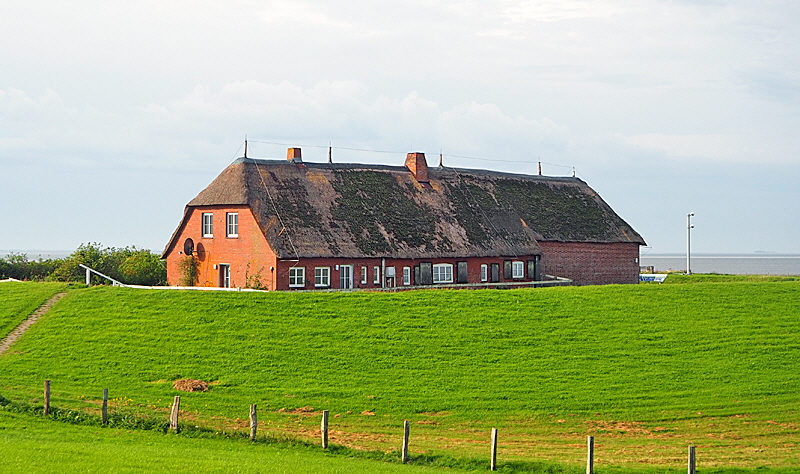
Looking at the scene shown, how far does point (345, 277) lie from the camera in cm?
5122

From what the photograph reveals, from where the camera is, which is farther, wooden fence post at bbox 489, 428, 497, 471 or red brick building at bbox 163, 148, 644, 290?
red brick building at bbox 163, 148, 644, 290

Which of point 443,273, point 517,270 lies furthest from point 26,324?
point 517,270

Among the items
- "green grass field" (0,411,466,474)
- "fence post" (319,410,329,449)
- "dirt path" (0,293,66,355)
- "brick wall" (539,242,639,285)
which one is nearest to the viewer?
"green grass field" (0,411,466,474)

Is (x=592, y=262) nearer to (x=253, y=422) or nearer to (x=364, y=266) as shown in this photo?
(x=364, y=266)

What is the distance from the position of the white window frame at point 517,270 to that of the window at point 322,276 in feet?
48.1

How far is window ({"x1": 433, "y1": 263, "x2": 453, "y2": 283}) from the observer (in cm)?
5519

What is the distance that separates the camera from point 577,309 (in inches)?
1722

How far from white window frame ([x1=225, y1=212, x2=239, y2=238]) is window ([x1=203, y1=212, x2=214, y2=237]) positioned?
53.2 inches

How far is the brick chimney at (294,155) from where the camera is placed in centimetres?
5689

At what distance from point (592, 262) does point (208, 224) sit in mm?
27944

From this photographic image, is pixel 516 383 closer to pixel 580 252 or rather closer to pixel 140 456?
pixel 140 456

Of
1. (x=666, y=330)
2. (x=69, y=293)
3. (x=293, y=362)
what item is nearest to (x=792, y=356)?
(x=666, y=330)

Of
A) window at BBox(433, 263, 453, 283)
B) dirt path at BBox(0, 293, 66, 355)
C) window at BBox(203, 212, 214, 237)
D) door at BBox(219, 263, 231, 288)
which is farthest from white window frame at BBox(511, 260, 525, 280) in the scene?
dirt path at BBox(0, 293, 66, 355)

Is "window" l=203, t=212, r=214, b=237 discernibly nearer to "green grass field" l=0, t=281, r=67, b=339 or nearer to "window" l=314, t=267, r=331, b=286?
"window" l=314, t=267, r=331, b=286
